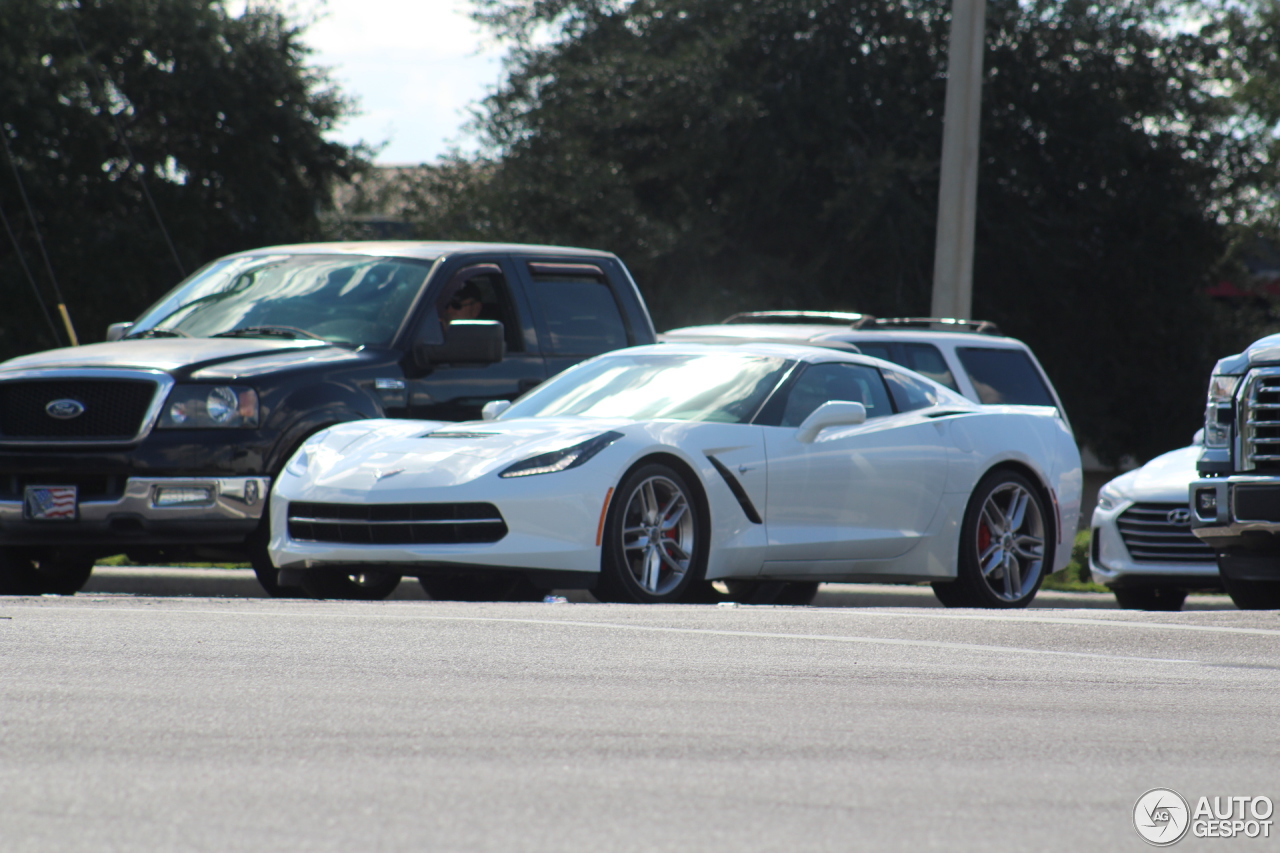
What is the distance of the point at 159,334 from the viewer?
11430 mm

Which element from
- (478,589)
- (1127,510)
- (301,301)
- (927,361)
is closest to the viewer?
(478,589)

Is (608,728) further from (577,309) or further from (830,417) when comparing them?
(577,309)

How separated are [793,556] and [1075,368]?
71.8 feet

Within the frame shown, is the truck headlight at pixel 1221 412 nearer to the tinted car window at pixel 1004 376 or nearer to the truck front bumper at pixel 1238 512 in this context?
the truck front bumper at pixel 1238 512

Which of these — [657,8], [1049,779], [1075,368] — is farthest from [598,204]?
[1049,779]

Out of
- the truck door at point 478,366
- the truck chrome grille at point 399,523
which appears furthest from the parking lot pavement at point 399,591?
the truck chrome grille at point 399,523

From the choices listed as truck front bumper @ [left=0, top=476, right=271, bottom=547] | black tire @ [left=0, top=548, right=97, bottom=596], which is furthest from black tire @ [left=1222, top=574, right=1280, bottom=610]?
black tire @ [left=0, top=548, right=97, bottom=596]

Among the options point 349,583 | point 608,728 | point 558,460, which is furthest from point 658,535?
point 608,728

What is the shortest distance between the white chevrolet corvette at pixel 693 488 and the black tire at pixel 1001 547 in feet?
0.04

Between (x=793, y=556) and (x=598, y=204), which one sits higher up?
(x=598, y=204)

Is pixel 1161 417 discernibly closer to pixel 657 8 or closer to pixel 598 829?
pixel 657 8

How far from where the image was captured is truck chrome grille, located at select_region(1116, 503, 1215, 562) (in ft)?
40.1

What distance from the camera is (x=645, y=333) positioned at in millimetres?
12430

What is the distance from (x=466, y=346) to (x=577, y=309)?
55.0 inches
